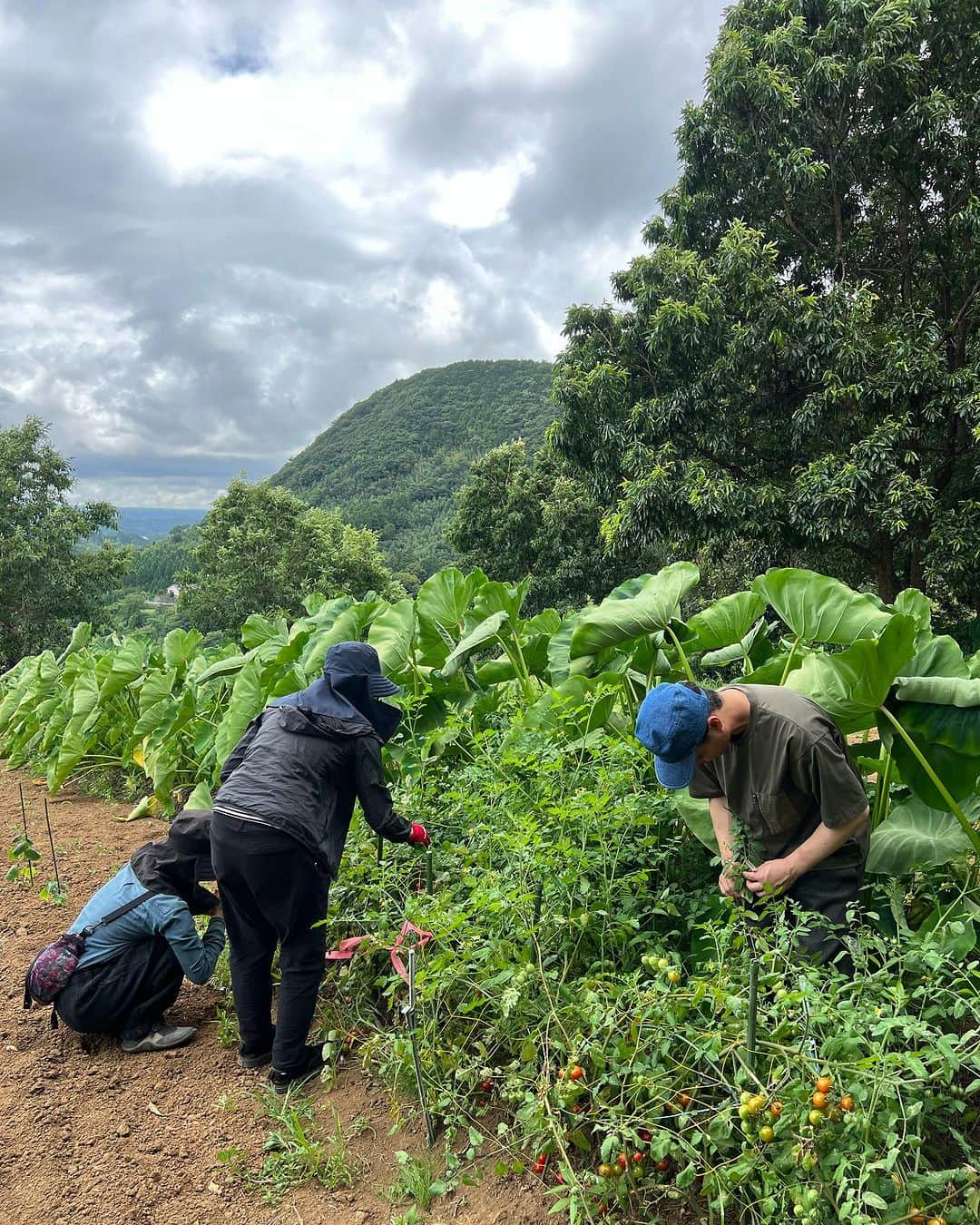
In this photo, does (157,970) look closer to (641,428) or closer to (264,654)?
(264,654)

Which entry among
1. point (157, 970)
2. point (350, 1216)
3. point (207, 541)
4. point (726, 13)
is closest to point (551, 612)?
point (157, 970)

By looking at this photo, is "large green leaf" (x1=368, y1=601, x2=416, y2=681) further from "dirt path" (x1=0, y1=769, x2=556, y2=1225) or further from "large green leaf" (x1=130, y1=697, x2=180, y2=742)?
"large green leaf" (x1=130, y1=697, x2=180, y2=742)

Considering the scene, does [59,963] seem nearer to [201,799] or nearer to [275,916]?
[275,916]

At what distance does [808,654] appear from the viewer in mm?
2764

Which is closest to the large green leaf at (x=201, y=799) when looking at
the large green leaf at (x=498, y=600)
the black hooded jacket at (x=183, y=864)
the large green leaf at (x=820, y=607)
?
the black hooded jacket at (x=183, y=864)

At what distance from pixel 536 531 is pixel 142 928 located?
16859 millimetres

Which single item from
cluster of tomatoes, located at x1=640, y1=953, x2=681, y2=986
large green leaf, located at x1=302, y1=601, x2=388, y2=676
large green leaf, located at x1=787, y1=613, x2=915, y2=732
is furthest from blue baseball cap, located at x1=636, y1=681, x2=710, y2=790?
large green leaf, located at x1=302, y1=601, x2=388, y2=676

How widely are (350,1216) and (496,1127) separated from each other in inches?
16.2

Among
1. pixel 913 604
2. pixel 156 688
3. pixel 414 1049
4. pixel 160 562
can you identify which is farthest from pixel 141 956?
pixel 160 562

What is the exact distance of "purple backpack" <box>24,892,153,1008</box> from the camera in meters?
2.89

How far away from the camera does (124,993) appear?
290 cm

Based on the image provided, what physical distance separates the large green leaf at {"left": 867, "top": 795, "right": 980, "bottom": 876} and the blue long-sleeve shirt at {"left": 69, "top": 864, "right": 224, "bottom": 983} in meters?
2.27

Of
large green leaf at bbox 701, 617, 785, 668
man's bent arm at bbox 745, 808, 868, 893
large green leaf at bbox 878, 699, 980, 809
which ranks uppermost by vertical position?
large green leaf at bbox 701, 617, 785, 668

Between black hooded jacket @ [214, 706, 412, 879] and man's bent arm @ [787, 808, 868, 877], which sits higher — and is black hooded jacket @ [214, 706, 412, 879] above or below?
above
